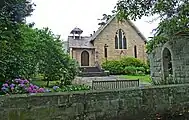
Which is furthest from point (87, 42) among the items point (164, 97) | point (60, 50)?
point (164, 97)

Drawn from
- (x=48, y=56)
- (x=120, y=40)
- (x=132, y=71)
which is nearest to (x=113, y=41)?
(x=120, y=40)

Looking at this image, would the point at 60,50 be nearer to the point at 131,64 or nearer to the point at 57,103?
the point at 57,103

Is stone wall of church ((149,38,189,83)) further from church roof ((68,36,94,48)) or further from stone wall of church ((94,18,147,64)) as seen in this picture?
stone wall of church ((94,18,147,64))

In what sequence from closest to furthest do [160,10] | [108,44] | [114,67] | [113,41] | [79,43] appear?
[160,10] < [114,67] < [79,43] < [108,44] < [113,41]

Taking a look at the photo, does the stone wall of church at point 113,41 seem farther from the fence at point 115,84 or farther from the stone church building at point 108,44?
the fence at point 115,84

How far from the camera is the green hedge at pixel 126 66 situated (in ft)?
108

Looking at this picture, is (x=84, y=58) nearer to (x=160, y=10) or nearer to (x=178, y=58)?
(x=178, y=58)

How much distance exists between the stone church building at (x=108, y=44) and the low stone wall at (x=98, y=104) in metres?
30.0

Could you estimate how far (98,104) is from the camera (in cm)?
463

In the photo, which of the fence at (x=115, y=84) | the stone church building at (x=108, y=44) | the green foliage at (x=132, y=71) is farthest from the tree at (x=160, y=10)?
the stone church building at (x=108, y=44)

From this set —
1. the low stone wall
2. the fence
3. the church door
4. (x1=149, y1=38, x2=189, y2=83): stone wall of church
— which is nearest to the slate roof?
the church door

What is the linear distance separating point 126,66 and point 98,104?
3015 cm

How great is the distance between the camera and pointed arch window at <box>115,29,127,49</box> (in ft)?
125

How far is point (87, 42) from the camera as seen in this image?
3769cm
